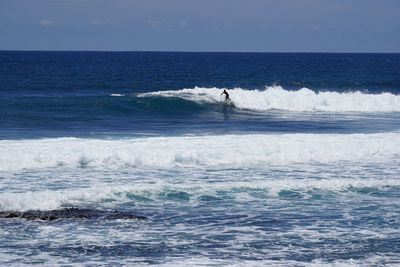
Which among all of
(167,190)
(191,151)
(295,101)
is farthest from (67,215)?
(295,101)

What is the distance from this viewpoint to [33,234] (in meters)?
14.1

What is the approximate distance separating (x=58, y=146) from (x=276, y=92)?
2317cm

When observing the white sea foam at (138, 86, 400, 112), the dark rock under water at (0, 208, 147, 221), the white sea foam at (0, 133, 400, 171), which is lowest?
the dark rock under water at (0, 208, 147, 221)

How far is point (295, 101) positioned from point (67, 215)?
2960cm

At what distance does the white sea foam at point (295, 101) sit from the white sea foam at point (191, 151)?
1544 cm

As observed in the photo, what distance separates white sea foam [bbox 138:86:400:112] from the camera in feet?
140

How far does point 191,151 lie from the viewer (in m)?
23.0

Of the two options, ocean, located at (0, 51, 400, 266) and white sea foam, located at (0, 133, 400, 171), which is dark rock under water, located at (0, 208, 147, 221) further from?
white sea foam, located at (0, 133, 400, 171)

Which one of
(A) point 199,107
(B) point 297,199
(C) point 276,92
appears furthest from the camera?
(C) point 276,92

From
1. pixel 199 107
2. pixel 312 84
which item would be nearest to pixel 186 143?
pixel 199 107

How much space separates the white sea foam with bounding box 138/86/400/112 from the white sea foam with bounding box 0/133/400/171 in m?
15.4

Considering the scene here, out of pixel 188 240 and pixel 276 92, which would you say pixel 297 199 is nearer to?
pixel 188 240

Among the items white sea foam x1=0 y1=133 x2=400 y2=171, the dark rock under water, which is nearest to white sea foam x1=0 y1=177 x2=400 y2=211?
the dark rock under water

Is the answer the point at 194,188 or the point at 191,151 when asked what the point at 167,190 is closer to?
the point at 194,188
